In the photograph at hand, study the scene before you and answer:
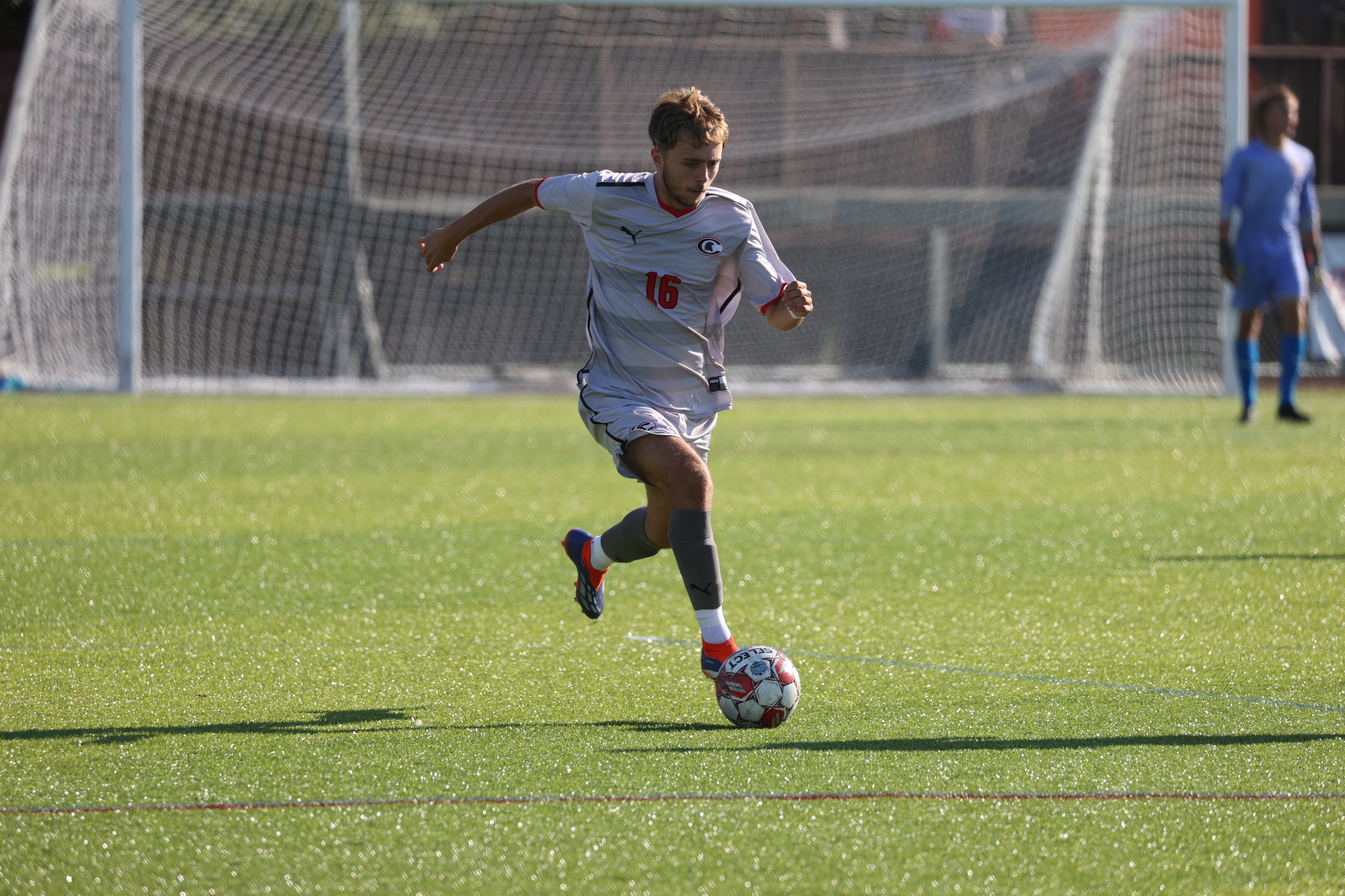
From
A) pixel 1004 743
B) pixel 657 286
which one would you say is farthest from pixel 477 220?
pixel 1004 743

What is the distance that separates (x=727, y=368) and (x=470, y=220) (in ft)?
42.6

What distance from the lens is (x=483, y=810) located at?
2.78 m

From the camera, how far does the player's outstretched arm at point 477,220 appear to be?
4117mm

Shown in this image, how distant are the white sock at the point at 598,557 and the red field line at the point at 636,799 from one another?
1.68 meters

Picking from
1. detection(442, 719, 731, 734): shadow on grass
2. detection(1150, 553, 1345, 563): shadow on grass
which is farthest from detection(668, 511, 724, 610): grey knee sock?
detection(1150, 553, 1345, 563): shadow on grass

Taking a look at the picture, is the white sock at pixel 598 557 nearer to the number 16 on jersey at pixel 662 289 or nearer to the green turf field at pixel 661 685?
the green turf field at pixel 661 685

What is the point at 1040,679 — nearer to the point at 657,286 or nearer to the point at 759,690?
the point at 759,690

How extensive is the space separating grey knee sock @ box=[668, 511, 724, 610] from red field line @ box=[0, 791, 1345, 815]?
90 cm

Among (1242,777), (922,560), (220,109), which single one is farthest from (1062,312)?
(1242,777)

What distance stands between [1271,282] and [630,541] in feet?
24.9

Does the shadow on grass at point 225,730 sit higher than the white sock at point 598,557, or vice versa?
the white sock at point 598,557

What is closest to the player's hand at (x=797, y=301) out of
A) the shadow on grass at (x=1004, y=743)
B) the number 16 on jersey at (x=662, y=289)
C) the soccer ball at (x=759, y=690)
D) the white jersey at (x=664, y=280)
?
the white jersey at (x=664, y=280)

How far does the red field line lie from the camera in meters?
2.79

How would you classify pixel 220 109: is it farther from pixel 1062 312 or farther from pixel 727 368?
pixel 1062 312
